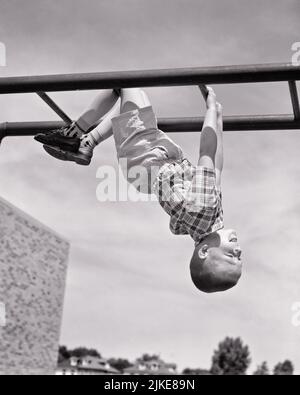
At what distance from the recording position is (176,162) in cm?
358

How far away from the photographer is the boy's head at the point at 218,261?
10.9 feet

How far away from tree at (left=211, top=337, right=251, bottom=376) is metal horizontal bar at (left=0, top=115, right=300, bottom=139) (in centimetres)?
5914

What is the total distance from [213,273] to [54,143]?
1.34 meters

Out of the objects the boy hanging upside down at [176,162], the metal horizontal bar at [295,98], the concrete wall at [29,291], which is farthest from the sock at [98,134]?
the concrete wall at [29,291]

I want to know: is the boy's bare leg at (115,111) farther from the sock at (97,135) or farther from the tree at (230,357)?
the tree at (230,357)

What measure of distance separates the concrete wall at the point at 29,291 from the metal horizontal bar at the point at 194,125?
43.6 ft

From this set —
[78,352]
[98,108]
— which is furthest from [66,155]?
[78,352]

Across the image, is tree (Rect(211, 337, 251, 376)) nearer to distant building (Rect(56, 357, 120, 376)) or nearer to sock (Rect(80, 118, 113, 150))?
distant building (Rect(56, 357, 120, 376))

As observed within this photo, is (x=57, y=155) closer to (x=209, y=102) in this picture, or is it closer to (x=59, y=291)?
(x=209, y=102)

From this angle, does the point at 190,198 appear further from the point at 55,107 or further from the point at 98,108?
the point at 55,107

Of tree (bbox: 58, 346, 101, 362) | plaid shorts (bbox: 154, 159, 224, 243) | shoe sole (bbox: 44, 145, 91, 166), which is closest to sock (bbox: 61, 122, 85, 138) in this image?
shoe sole (bbox: 44, 145, 91, 166)

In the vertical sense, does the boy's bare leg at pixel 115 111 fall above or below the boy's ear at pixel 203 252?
above

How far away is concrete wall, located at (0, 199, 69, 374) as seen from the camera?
18.1 metres
